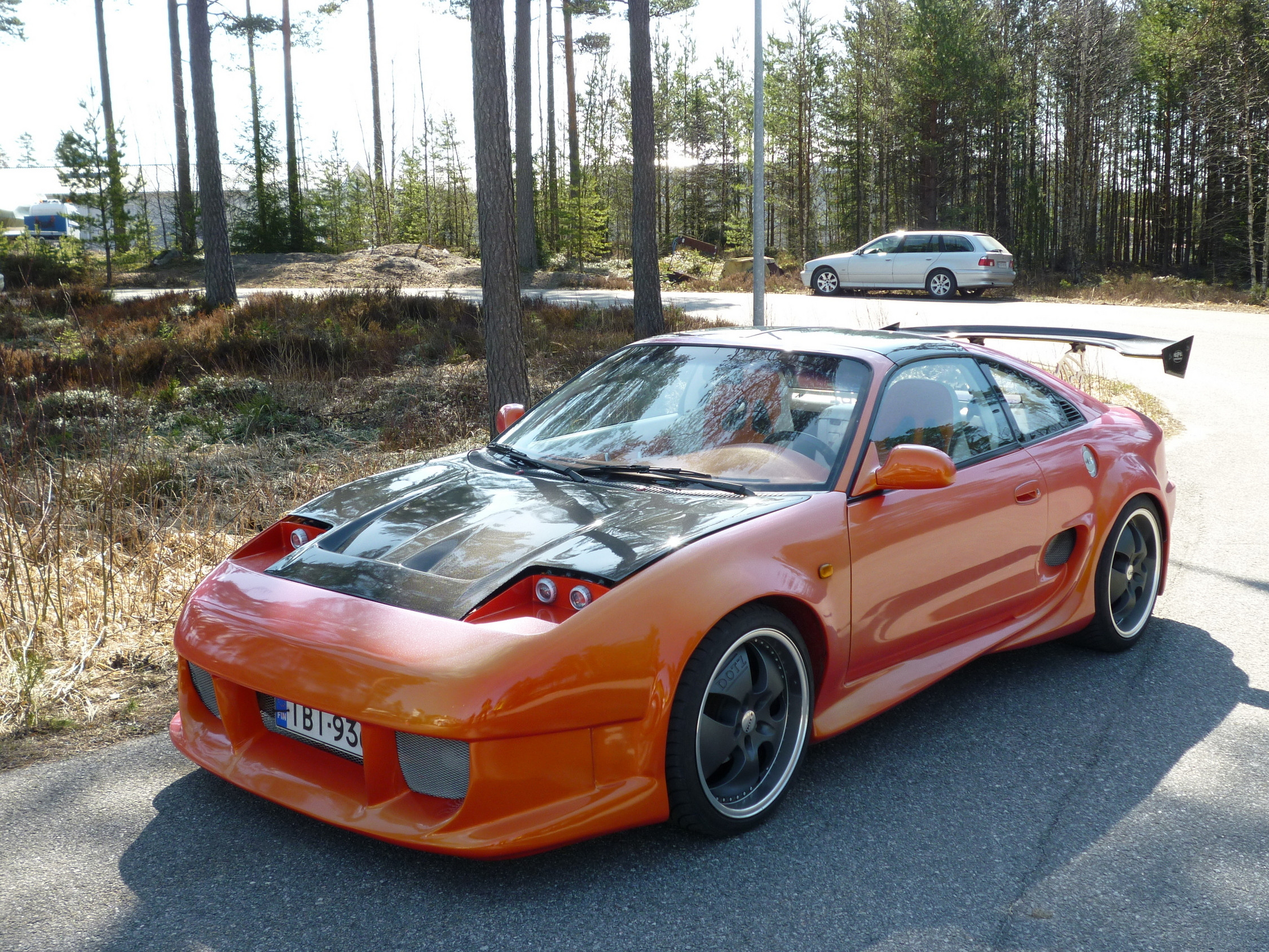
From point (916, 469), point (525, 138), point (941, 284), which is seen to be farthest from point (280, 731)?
point (525, 138)

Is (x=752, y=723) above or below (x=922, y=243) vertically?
below

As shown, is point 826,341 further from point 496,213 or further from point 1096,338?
point 496,213

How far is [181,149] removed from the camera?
117ft

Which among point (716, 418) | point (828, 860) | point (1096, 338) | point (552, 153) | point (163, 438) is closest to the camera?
point (828, 860)

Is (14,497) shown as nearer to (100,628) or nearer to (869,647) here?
(100,628)

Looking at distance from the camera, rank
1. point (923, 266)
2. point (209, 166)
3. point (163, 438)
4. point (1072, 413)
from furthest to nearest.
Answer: point (923, 266)
point (209, 166)
point (163, 438)
point (1072, 413)

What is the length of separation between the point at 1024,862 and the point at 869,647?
0.80m

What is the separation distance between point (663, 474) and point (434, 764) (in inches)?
53.3

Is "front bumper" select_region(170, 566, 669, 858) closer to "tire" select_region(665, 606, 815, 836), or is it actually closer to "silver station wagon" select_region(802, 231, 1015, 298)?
"tire" select_region(665, 606, 815, 836)

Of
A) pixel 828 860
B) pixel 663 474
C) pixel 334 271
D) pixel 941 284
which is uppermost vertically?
pixel 334 271

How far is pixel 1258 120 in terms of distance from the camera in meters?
29.6

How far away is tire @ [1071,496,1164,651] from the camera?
4.56 meters

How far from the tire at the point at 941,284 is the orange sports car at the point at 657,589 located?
22256 mm

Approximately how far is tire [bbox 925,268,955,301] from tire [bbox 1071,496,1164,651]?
21.8 metres
